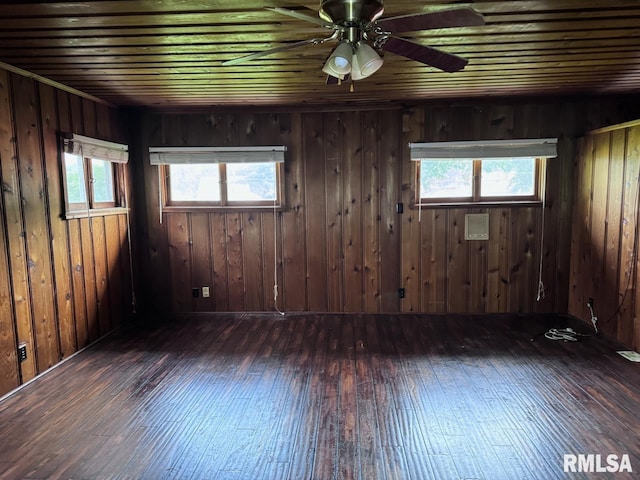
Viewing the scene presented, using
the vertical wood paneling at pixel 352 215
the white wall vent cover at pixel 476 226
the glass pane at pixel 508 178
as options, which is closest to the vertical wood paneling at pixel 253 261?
the vertical wood paneling at pixel 352 215

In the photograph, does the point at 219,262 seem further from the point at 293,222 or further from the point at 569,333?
the point at 569,333

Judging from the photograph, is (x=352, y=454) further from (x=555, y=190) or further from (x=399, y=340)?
(x=555, y=190)

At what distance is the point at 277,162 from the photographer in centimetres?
441

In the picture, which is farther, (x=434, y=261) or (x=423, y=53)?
(x=434, y=261)

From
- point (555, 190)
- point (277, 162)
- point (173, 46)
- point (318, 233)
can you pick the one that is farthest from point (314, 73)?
point (555, 190)

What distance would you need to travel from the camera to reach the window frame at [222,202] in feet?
14.8

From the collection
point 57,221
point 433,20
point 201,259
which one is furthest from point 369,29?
point 201,259

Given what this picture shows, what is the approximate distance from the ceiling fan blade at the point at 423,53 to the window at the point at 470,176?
7.14ft

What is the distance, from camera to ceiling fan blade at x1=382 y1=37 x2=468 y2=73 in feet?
6.36

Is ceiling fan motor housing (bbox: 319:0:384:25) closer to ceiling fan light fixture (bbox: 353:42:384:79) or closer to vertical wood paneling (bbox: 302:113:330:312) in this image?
ceiling fan light fixture (bbox: 353:42:384:79)

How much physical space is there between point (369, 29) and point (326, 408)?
87.2 inches

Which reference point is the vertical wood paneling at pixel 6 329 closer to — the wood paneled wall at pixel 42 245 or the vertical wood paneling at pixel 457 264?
the wood paneled wall at pixel 42 245

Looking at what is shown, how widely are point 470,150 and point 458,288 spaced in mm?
1520

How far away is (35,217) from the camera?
306 centimetres
